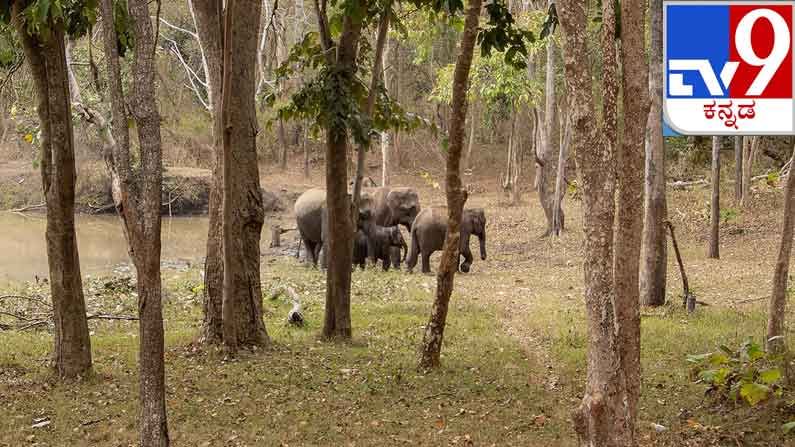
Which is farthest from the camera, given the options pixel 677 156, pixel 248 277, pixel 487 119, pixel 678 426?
pixel 487 119

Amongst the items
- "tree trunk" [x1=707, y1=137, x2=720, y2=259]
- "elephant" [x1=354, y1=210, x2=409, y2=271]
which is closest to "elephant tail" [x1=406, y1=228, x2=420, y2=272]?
"elephant" [x1=354, y1=210, x2=409, y2=271]

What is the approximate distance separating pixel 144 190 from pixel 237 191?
4004mm

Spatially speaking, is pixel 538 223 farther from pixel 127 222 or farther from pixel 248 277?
pixel 127 222

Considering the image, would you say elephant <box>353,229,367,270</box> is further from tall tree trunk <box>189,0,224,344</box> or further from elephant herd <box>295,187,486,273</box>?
tall tree trunk <box>189,0,224,344</box>

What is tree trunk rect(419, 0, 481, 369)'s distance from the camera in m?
8.81

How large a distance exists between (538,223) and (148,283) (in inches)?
902

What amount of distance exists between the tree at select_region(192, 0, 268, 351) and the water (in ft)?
37.1

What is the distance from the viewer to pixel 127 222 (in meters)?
5.98

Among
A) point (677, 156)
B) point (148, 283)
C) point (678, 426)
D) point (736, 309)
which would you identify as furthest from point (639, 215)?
point (677, 156)

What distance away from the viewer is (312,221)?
22.1 meters

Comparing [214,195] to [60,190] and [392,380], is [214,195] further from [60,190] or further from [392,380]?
[392,380]

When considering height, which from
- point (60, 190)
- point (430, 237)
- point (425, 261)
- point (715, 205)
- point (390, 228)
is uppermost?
point (60, 190)

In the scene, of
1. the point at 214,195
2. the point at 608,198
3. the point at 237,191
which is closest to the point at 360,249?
the point at 214,195

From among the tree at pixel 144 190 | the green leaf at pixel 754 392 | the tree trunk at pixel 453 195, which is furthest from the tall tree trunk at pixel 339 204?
the green leaf at pixel 754 392
